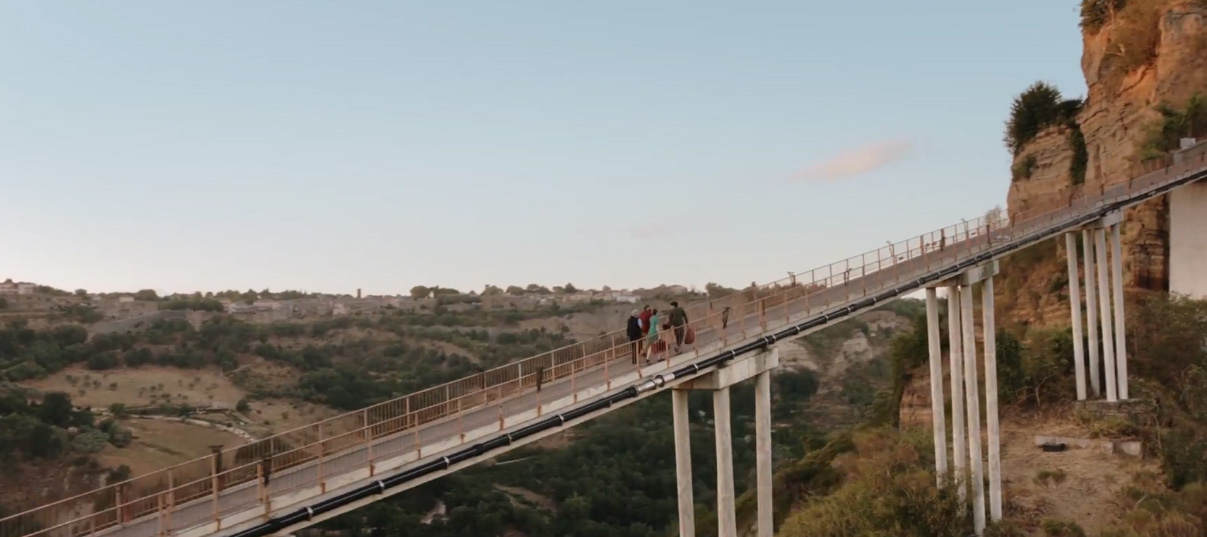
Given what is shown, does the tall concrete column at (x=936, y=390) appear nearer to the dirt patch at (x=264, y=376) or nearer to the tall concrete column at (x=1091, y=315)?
the tall concrete column at (x=1091, y=315)

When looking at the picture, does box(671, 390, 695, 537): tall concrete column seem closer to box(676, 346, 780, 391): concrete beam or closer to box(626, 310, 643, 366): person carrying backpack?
box(676, 346, 780, 391): concrete beam

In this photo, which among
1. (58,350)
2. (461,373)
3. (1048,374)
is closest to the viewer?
(1048,374)

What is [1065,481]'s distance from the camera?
2458 centimetres

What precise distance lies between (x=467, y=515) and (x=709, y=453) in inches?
727

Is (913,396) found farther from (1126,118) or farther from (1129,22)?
(1129,22)

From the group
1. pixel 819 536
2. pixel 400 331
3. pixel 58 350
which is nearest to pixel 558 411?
pixel 819 536

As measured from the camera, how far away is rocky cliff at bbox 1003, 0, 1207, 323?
109 ft

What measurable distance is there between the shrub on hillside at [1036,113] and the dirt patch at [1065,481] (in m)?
18.3

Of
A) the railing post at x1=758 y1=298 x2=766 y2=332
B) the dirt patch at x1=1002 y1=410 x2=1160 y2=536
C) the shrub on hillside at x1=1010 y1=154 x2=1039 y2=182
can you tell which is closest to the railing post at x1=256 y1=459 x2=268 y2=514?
the railing post at x1=758 y1=298 x2=766 y2=332

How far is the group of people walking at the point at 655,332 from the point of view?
53.9 feet

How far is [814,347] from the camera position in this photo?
113 meters

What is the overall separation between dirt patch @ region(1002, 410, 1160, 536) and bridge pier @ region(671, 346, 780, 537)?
9126mm

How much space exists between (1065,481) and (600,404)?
16645 mm

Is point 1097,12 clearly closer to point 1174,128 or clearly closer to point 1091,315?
point 1174,128
